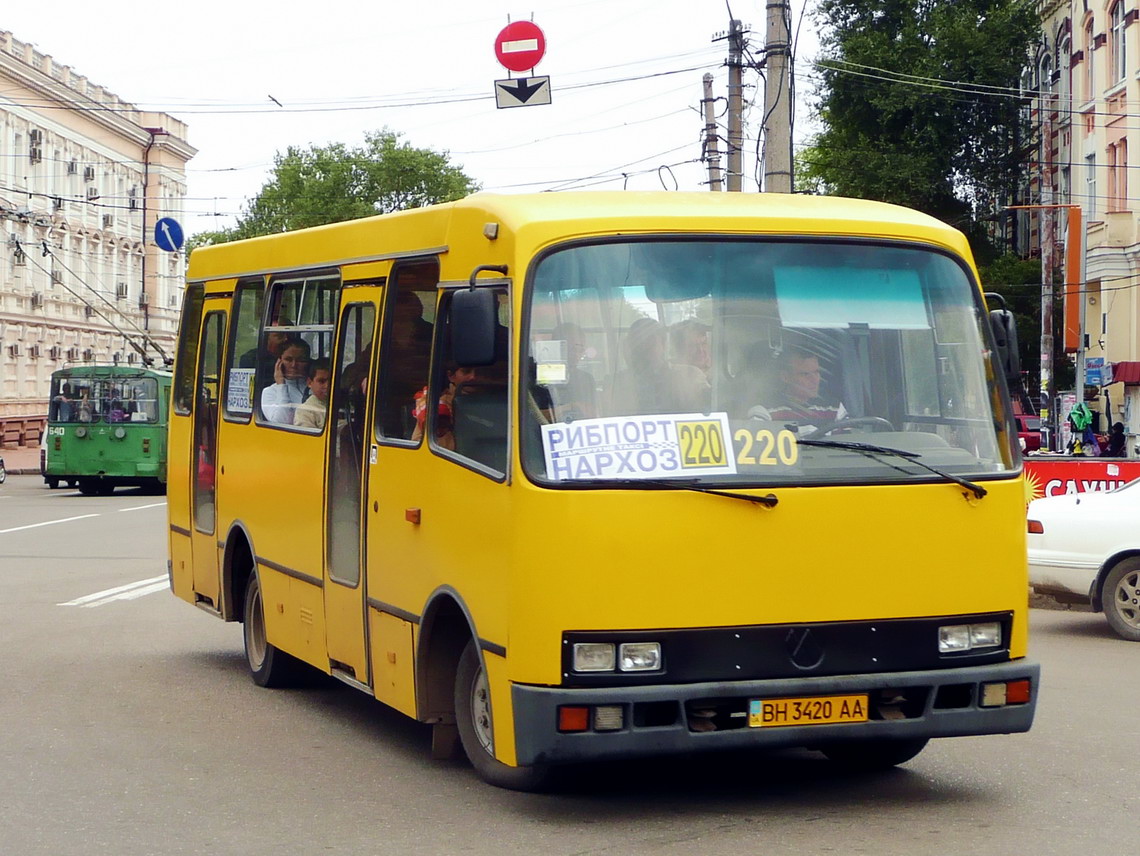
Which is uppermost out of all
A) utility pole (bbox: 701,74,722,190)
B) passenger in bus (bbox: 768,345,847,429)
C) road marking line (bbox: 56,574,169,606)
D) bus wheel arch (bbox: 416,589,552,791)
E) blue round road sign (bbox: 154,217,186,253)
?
utility pole (bbox: 701,74,722,190)

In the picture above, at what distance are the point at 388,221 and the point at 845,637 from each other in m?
3.03

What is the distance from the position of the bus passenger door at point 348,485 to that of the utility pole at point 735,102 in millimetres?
19981

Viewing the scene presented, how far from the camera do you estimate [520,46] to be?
22.5 meters

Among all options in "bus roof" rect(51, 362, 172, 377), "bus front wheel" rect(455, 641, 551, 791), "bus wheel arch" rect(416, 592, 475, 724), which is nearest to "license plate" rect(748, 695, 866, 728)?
"bus front wheel" rect(455, 641, 551, 791)

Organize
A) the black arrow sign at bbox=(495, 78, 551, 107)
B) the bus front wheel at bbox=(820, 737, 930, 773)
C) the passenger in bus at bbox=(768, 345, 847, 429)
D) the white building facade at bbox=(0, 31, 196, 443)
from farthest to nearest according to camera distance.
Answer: the white building facade at bbox=(0, 31, 196, 443) < the black arrow sign at bbox=(495, 78, 551, 107) < the bus front wheel at bbox=(820, 737, 930, 773) < the passenger in bus at bbox=(768, 345, 847, 429)

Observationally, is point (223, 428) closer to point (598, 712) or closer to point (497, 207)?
point (497, 207)

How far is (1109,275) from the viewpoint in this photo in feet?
160

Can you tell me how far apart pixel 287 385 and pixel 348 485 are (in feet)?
4.43

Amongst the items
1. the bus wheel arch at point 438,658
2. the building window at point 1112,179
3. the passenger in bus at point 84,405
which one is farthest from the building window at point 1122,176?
the bus wheel arch at point 438,658

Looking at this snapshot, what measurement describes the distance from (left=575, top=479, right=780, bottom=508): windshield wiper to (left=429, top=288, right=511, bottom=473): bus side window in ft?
1.35

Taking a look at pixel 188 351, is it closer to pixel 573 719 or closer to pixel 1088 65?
pixel 573 719

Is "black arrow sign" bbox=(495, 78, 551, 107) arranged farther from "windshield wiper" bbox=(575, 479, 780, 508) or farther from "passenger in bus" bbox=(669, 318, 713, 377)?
"windshield wiper" bbox=(575, 479, 780, 508)

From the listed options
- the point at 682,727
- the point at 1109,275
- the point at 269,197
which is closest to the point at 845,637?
the point at 682,727

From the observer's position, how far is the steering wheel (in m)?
6.71
